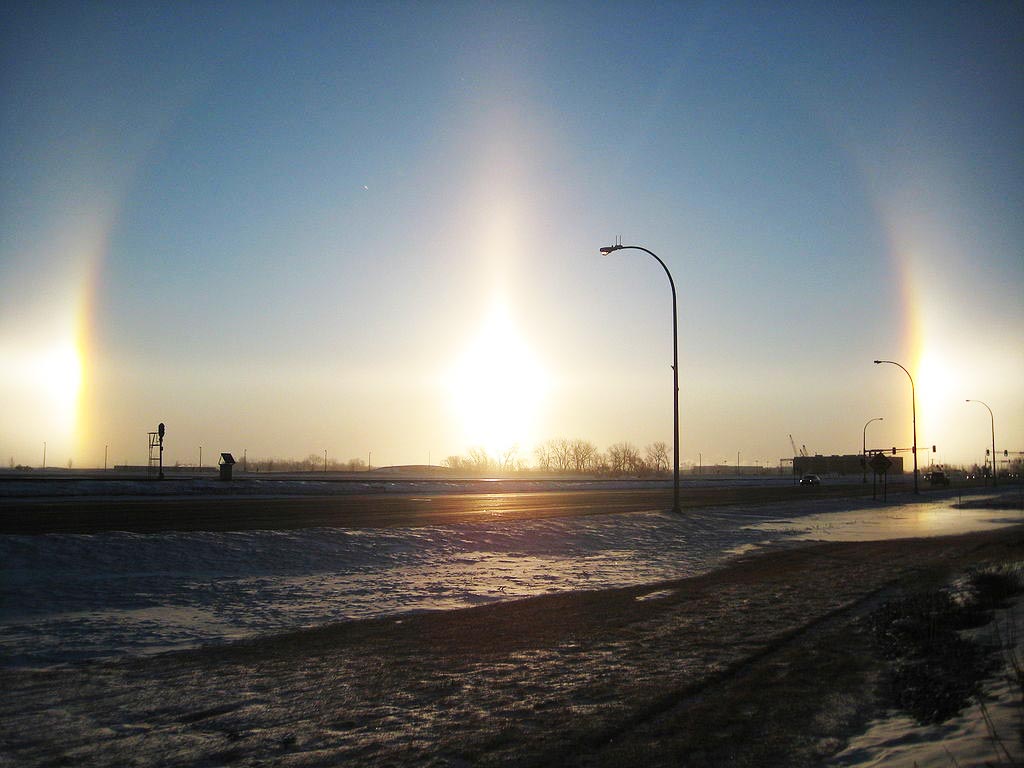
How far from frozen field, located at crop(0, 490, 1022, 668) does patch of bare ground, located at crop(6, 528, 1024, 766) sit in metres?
1.44

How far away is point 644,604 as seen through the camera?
1355cm

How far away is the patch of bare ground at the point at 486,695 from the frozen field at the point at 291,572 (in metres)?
1.44

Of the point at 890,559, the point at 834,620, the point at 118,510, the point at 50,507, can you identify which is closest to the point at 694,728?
the point at 834,620

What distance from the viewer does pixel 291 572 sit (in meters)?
17.4

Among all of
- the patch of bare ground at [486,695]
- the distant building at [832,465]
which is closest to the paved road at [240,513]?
the patch of bare ground at [486,695]

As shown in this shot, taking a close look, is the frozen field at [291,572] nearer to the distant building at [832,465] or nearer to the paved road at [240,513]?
the paved road at [240,513]

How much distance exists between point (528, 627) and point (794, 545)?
15018mm

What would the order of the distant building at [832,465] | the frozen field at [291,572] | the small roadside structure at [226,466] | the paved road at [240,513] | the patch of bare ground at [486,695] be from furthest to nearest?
the distant building at [832,465] → the small roadside structure at [226,466] → the paved road at [240,513] → the frozen field at [291,572] → the patch of bare ground at [486,695]

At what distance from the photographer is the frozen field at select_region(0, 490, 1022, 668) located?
37.7 ft

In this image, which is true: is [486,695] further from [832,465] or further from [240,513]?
[832,465]

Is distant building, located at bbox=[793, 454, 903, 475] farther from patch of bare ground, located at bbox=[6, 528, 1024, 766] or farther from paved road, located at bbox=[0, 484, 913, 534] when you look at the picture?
patch of bare ground, located at bbox=[6, 528, 1024, 766]

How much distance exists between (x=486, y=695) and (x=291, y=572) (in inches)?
409

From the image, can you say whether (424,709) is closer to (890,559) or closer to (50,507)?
(890,559)

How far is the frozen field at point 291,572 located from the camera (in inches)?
452
